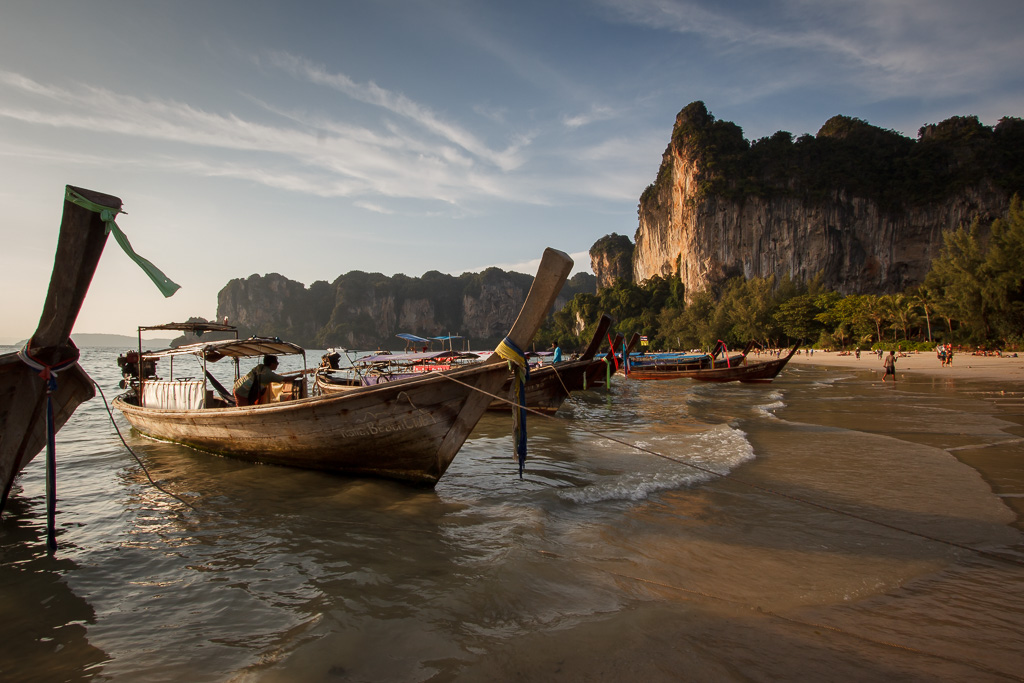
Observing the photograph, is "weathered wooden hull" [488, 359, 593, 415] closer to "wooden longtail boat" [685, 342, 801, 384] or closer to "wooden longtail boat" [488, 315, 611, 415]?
"wooden longtail boat" [488, 315, 611, 415]

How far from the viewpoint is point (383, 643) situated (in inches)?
117

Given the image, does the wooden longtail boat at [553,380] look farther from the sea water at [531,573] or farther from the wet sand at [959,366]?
the wet sand at [959,366]

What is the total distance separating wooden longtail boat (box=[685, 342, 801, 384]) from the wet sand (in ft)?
21.4

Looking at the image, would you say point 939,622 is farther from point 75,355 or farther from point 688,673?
point 75,355

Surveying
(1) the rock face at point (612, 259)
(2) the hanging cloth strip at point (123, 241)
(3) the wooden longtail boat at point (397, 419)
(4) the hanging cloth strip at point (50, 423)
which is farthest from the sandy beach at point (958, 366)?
(1) the rock face at point (612, 259)

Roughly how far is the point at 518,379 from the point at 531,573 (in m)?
2.11

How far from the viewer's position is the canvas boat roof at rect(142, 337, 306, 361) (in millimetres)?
8383

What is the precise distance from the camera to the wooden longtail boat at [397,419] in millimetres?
5258

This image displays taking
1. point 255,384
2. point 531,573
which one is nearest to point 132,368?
point 255,384

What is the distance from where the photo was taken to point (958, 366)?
2791 centimetres

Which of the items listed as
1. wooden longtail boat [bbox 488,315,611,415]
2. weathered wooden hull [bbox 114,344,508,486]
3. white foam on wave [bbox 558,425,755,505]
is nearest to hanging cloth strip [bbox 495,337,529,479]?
weathered wooden hull [bbox 114,344,508,486]

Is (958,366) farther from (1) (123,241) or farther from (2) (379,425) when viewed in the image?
(1) (123,241)

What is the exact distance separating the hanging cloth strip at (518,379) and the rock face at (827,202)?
71128 millimetres

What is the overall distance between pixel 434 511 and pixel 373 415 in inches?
52.0
